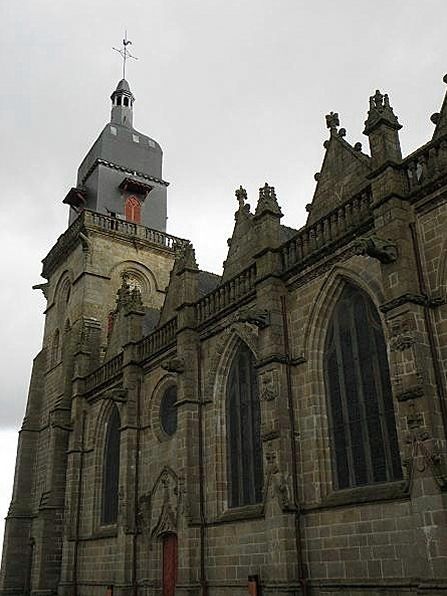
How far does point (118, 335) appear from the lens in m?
23.8

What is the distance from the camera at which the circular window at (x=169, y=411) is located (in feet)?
59.4

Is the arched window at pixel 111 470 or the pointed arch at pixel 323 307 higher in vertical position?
the pointed arch at pixel 323 307

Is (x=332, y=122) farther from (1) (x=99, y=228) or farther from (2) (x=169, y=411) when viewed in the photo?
(1) (x=99, y=228)

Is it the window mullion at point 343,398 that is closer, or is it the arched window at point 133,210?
the window mullion at point 343,398

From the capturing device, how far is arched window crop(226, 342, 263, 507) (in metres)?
14.6

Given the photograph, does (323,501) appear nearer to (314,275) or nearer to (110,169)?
(314,275)

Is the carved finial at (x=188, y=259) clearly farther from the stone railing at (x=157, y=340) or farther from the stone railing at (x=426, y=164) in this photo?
the stone railing at (x=426, y=164)

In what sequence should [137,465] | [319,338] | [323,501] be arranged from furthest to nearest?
[137,465], [319,338], [323,501]

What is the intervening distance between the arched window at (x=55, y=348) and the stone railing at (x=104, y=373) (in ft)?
15.8

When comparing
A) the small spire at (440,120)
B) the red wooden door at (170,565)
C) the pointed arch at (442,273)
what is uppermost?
the small spire at (440,120)

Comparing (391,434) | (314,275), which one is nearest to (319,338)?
(314,275)

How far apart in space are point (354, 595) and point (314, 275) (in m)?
6.34

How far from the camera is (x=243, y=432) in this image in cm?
1523

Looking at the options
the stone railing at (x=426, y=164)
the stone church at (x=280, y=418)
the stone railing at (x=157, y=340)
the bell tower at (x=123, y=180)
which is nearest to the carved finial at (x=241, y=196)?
the stone church at (x=280, y=418)
